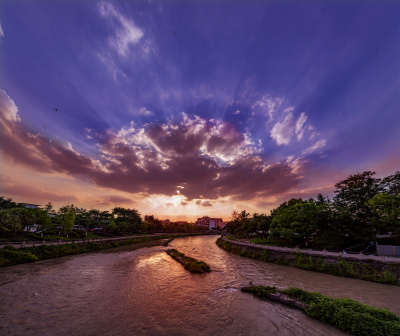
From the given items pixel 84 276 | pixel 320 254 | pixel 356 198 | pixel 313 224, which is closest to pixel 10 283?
pixel 84 276

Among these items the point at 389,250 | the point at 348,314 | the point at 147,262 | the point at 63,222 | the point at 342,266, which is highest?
the point at 63,222

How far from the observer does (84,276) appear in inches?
827

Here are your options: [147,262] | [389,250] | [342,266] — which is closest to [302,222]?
[342,266]

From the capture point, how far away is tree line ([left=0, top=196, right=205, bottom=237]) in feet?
117

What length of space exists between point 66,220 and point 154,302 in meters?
46.7

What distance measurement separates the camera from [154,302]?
14586 mm

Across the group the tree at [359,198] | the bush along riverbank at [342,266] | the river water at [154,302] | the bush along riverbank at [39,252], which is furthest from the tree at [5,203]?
the tree at [359,198]

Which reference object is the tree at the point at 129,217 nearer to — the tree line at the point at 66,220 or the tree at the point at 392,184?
the tree line at the point at 66,220

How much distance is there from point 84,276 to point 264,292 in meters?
20.8

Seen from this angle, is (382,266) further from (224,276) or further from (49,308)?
(49,308)

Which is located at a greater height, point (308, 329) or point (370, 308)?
point (370, 308)

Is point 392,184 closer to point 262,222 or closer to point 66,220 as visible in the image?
point 262,222

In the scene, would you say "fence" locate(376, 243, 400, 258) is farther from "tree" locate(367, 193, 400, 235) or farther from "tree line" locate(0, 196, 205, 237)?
"tree line" locate(0, 196, 205, 237)

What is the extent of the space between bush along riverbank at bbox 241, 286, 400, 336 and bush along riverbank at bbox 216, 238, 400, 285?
11696 millimetres
